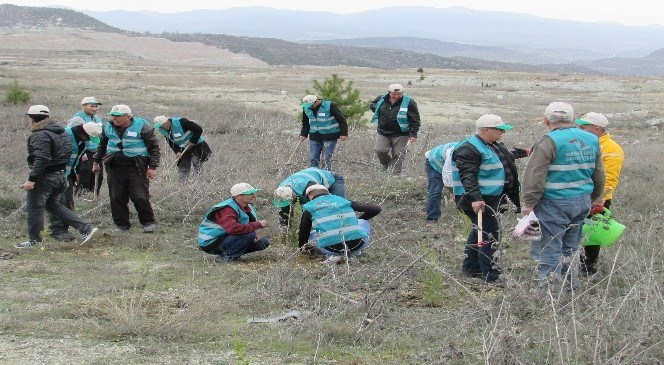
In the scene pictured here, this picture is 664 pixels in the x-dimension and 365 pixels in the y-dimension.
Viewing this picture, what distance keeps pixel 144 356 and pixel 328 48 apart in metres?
112

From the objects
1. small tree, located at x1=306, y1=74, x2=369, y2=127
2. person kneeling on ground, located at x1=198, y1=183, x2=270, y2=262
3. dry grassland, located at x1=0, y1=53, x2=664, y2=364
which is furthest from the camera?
small tree, located at x1=306, y1=74, x2=369, y2=127

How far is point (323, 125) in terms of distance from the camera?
11398mm

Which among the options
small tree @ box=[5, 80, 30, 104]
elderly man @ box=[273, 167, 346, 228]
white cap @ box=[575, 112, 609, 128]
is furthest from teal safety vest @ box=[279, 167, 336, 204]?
small tree @ box=[5, 80, 30, 104]

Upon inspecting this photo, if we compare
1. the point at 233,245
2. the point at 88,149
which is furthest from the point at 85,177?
the point at 233,245

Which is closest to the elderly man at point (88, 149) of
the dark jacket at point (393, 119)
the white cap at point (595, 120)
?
the dark jacket at point (393, 119)

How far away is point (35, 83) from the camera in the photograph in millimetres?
32531

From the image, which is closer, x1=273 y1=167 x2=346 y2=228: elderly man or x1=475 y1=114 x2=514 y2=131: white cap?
x1=475 y1=114 x2=514 y2=131: white cap

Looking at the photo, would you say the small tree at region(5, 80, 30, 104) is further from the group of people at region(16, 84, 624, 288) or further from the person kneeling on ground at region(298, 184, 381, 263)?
the person kneeling on ground at region(298, 184, 381, 263)

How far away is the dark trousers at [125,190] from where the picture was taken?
8828 millimetres

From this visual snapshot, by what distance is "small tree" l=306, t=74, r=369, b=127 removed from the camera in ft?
54.2

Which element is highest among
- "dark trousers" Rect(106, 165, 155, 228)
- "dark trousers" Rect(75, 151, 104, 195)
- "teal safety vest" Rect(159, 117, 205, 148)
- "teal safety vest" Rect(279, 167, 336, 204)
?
"teal safety vest" Rect(279, 167, 336, 204)

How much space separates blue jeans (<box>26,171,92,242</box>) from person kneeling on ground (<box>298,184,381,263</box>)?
7.97 feet

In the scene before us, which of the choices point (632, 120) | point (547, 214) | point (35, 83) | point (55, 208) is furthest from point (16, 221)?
point (35, 83)

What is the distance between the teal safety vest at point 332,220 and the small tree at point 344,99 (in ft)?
29.8
